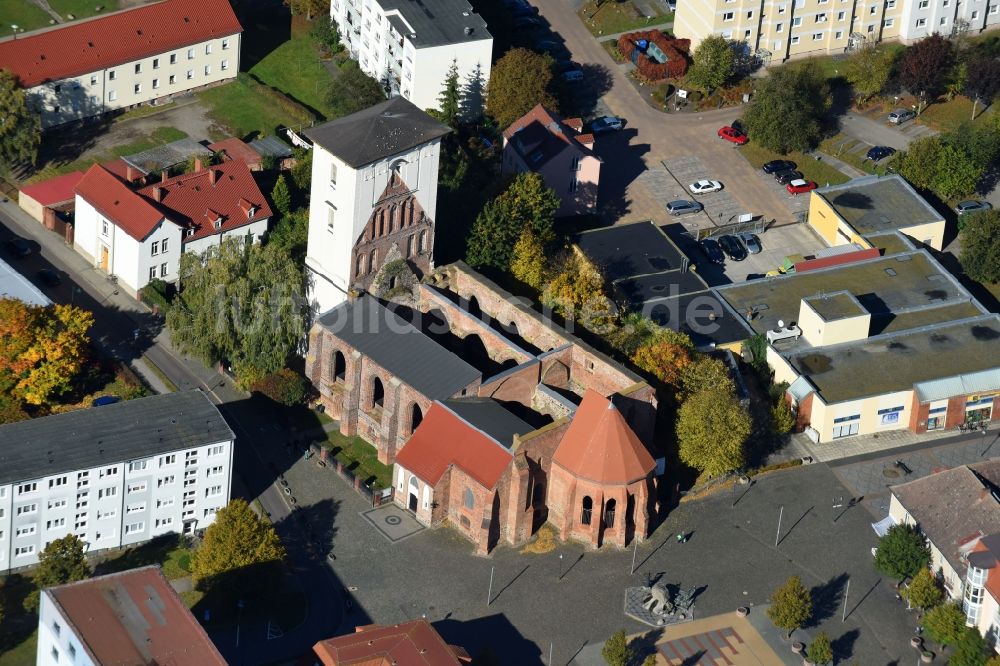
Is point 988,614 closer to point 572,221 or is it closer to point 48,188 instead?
point 572,221

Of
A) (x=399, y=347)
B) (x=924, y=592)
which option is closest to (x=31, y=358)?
(x=399, y=347)

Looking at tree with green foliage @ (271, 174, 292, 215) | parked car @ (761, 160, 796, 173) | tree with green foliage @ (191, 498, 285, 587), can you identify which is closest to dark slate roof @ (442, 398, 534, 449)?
tree with green foliage @ (191, 498, 285, 587)

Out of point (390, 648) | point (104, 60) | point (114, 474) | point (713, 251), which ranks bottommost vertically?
point (390, 648)

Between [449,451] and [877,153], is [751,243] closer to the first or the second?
[877,153]

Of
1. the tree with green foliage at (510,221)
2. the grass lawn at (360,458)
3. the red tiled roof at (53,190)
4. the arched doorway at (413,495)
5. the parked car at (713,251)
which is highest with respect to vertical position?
the tree with green foliage at (510,221)

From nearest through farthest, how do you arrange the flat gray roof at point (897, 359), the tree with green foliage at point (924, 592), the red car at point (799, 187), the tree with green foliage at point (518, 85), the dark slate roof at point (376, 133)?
the tree with green foliage at point (924, 592) → the dark slate roof at point (376, 133) → the flat gray roof at point (897, 359) → the tree with green foliage at point (518, 85) → the red car at point (799, 187)

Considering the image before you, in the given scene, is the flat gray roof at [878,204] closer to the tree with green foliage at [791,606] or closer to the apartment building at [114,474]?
the tree with green foliage at [791,606]

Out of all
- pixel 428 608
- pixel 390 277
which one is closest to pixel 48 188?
pixel 390 277

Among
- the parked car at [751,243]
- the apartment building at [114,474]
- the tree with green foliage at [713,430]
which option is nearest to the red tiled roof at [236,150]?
the apartment building at [114,474]
